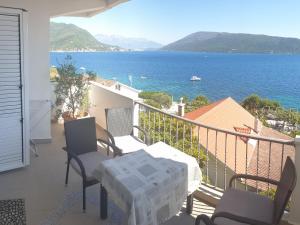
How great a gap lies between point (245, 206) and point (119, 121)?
2512mm

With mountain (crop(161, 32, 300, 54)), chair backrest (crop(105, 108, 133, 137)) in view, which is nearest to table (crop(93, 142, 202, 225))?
chair backrest (crop(105, 108, 133, 137))

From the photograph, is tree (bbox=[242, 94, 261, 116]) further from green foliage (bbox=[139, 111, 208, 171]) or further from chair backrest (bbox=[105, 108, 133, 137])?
chair backrest (bbox=[105, 108, 133, 137])

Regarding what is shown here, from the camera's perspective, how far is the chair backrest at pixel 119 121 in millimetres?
4676

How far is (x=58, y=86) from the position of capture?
672 centimetres

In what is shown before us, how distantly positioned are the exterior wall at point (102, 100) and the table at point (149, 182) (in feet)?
8.66

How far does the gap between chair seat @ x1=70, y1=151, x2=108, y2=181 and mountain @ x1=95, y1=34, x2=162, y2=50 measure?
162 ft

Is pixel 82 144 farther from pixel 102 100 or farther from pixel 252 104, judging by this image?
pixel 252 104

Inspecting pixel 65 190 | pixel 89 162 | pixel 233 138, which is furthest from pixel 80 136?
pixel 233 138

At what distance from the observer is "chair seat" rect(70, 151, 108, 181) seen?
139 inches

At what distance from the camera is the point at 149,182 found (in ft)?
8.56

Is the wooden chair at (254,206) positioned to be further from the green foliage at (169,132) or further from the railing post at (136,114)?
the railing post at (136,114)

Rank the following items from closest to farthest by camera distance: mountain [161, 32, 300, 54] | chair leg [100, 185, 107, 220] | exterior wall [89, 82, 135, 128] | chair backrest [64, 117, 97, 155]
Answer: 1. chair leg [100, 185, 107, 220]
2. chair backrest [64, 117, 97, 155]
3. exterior wall [89, 82, 135, 128]
4. mountain [161, 32, 300, 54]

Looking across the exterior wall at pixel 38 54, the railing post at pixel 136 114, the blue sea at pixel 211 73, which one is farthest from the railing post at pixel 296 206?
the blue sea at pixel 211 73

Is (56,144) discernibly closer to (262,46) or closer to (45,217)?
(45,217)
